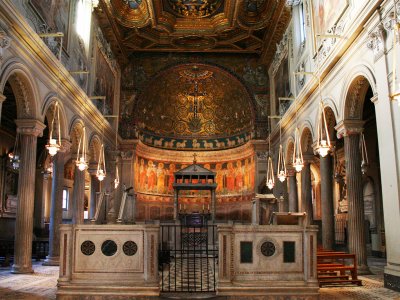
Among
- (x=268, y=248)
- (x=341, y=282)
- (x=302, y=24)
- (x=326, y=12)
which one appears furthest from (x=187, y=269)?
(x=302, y=24)

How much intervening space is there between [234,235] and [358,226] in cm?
574

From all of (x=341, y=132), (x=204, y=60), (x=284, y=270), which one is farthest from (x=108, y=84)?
(x=284, y=270)

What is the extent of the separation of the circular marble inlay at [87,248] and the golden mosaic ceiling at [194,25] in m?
14.3

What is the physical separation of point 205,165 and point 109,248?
21168mm

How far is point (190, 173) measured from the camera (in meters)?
25.4

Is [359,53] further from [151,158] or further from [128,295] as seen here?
[151,158]

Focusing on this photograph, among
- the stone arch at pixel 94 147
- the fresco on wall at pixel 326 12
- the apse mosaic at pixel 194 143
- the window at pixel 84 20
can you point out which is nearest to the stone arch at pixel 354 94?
the fresco on wall at pixel 326 12

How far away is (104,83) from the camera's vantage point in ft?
75.9

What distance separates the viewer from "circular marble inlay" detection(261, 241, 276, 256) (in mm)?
9109

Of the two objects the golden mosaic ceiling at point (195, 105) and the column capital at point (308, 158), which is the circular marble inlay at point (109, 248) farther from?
the golden mosaic ceiling at point (195, 105)

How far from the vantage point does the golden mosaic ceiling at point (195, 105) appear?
2833 cm

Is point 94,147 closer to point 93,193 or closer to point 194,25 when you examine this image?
point 93,193

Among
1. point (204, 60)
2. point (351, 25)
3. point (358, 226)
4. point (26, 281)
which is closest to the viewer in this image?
point (26, 281)

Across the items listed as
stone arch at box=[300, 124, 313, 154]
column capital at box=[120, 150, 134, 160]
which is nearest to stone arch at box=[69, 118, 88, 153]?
column capital at box=[120, 150, 134, 160]
